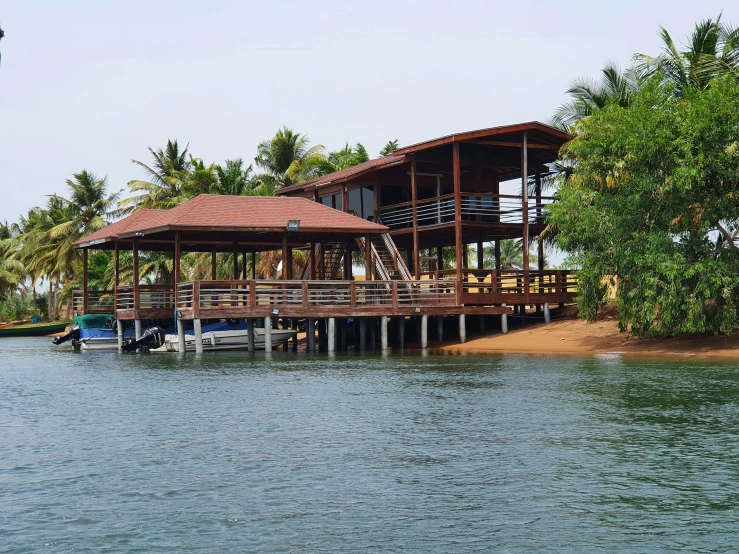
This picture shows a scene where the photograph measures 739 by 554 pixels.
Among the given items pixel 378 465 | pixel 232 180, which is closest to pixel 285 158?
pixel 232 180

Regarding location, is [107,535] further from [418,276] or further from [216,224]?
[418,276]

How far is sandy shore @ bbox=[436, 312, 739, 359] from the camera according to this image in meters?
31.0

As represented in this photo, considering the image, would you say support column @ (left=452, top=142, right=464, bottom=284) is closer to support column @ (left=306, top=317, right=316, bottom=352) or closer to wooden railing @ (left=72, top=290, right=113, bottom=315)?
support column @ (left=306, top=317, right=316, bottom=352)

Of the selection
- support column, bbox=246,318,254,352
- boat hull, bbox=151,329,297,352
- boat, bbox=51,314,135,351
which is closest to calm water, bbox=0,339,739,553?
support column, bbox=246,318,254,352

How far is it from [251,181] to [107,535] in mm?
51022

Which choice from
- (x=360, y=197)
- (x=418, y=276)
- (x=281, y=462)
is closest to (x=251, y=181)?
(x=360, y=197)

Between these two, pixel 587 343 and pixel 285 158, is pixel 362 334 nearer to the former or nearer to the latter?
pixel 587 343

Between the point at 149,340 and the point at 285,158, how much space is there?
2338 centimetres

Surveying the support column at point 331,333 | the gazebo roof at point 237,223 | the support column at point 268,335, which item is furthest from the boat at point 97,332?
the support column at point 331,333

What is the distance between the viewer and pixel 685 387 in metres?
21.7

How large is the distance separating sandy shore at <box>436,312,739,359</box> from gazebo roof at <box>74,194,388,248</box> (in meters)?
6.19

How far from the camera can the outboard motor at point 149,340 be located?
126 ft

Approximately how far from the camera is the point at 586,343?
34.3 m

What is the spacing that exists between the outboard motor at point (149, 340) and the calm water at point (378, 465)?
45.7 feet
